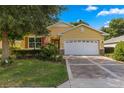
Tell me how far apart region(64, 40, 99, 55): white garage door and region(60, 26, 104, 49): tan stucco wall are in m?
0.51

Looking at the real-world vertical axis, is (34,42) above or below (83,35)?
below

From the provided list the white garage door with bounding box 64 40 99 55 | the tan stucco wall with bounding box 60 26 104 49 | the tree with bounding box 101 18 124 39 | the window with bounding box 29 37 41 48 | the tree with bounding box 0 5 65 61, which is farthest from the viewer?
the tree with bounding box 101 18 124 39

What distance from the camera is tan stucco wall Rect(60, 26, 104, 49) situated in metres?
29.7

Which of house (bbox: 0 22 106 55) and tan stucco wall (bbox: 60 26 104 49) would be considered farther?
tan stucco wall (bbox: 60 26 104 49)

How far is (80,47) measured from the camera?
2959 centimetres

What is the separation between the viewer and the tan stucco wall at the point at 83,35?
29.7 metres

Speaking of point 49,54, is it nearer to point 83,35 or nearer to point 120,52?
point 120,52

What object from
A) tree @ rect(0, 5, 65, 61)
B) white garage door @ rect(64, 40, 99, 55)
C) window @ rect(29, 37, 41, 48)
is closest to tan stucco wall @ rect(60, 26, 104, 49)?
white garage door @ rect(64, 40, 99, 55)

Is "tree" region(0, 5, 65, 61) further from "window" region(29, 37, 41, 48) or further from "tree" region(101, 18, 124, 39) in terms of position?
"tree" region(101, 18, 124, 39)

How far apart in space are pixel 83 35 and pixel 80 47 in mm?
1630

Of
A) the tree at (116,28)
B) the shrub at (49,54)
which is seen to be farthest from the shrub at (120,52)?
the tree at (116,28)

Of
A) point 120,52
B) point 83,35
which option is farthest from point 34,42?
point 120,52
